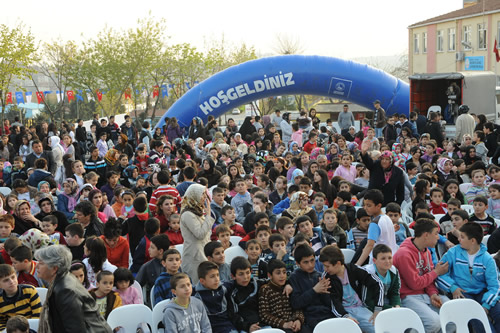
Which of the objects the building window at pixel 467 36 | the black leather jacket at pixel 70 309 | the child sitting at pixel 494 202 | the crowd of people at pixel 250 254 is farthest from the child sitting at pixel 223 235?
the building window at pixel 467 36

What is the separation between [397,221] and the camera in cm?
680

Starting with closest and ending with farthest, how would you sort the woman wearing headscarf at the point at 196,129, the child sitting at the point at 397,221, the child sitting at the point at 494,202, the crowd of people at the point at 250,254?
the crowd of people at the point at 250,254, the child sitting at the point at 397,221, the child sitting at the point at 494,202, the woman wearing headscarf at the point at 196,129

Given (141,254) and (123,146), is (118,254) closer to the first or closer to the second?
(141,254)

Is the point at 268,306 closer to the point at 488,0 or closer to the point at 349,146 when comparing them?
the point at 349,146

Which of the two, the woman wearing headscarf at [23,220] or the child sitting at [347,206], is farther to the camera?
the child sitting at [347,206]

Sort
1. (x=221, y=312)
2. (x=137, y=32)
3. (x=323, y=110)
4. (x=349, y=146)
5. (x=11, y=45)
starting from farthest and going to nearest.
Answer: (x=323, y=110)
(x=137, y=32)
(x=11, y=45)
(x=349, y=146)
(x=221, y=312)

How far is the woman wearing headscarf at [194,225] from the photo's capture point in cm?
569

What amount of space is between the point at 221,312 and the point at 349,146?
29.7 feet

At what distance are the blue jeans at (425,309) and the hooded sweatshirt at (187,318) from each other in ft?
6.38

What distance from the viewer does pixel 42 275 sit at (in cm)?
390

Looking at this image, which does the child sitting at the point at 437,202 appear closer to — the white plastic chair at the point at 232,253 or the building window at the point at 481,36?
the white plastic chair at the point at 232,253

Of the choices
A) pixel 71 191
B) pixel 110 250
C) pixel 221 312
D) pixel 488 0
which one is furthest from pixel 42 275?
pixel 488 0

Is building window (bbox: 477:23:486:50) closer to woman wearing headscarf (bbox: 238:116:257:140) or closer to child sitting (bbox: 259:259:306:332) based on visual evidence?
woman wearing headscarf (bbox: 238:116:257:140)

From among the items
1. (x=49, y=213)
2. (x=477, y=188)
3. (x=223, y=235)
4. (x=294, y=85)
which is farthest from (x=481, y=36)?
(x=49, y=213)
